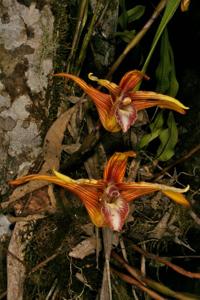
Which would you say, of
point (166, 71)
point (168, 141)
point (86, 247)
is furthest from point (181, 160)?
point (86, 247)

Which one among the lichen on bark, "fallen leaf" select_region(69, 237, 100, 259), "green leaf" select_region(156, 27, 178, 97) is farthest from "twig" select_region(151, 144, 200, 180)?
the lichen on bark

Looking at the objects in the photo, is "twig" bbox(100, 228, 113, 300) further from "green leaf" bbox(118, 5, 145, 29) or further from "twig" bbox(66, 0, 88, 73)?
"green leaf" bbox(118, 5, 145, 29)

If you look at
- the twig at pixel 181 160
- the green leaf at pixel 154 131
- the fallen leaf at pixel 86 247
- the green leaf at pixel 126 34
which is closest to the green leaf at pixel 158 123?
the green leaf at pixel 154 131

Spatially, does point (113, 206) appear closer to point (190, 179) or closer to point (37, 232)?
point (37, 232)

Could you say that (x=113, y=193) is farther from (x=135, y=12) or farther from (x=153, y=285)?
(x=135, y=12)

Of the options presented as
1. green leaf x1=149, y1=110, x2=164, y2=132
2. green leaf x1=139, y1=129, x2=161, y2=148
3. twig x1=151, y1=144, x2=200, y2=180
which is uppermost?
green leaf x1=149, y1=110, x2=164, y2=132

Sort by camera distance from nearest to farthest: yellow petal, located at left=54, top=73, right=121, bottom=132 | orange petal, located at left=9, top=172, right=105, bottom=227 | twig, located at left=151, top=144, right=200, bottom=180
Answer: orange petal, located at left=9, top=172, right=105, bottom=227 < yellow petal, located at left=54, top=73, right=121, bottom=132 < twig, located at left=151, top=144, right=200, bottom=180

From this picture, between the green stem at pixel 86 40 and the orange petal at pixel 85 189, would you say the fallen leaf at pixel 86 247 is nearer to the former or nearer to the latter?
the orange petal at pixel 85 189

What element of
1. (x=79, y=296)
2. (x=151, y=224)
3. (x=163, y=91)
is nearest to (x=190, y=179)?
(x=151, y=224)
